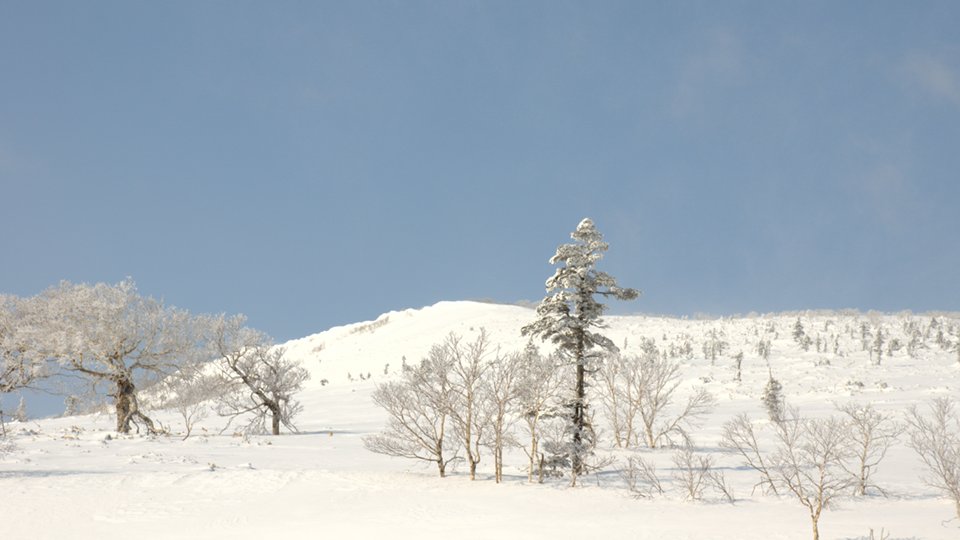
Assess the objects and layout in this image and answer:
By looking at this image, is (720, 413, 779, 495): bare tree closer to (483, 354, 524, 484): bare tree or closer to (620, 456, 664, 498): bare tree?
(620, 456, 664, 498): bare tree

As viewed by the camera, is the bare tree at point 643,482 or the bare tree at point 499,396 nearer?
the bare tree at point 643,482

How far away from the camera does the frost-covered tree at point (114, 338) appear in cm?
3375

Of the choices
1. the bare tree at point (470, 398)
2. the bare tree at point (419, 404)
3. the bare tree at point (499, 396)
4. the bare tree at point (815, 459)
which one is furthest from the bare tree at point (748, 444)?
the bare tree at point (419, 404)

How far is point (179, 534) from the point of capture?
15.6m

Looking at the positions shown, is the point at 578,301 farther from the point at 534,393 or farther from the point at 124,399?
the point at 124,399

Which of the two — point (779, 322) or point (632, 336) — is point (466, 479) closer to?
point (632, 336)

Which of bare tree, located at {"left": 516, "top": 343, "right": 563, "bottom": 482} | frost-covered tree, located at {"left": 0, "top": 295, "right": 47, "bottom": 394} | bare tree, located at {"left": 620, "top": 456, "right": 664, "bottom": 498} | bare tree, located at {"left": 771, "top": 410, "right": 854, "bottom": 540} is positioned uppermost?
frost-covered tree, located at {"left": 0, "top": 295, "right": 47, "bottom": 394}

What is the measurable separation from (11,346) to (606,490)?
94.5 feet

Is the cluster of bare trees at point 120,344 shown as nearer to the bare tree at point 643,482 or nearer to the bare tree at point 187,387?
the bare tree at point 187,387

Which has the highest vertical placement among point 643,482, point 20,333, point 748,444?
point 20,333

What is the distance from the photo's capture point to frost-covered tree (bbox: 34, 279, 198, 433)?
33.8m

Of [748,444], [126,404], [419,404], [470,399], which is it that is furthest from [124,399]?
[748,444]

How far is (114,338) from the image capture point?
34.5 m

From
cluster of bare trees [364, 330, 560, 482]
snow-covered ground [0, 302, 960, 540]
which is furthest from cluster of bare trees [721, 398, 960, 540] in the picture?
cluster of bare trees [364, 330, 560, 482]
